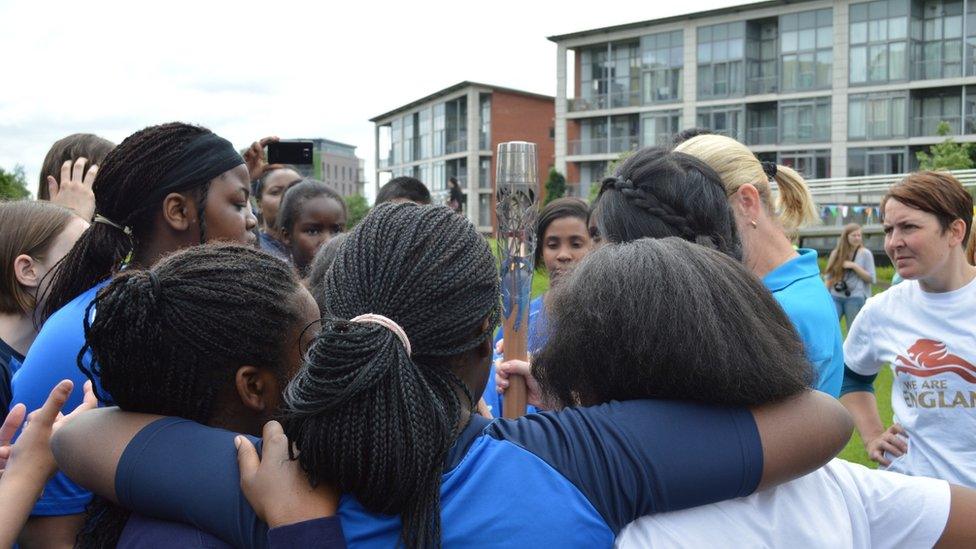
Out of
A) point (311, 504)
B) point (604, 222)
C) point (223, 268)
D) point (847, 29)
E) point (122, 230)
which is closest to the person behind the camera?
point (311, 504)

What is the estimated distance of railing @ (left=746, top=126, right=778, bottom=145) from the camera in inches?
1762

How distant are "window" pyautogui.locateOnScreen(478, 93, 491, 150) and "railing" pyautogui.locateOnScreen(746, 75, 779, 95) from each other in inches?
766

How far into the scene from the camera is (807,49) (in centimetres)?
4281

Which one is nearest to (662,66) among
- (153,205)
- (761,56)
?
(761,56)

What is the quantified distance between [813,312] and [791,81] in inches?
1761

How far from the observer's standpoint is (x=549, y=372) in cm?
173

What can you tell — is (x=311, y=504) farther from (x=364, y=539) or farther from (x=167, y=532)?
(x=167, y=532)

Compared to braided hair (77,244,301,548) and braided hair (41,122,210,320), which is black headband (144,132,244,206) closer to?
braided hair (41,122,210,320)

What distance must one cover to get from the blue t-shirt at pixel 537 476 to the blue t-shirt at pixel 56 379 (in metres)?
0.72

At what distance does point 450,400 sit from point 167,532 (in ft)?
1.72

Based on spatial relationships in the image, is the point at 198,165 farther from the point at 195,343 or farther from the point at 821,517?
the point at 821,517

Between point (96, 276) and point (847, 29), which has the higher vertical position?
point (847, 29)

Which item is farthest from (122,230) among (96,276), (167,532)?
(167,532)

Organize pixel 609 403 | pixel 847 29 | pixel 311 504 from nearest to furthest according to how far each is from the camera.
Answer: pixel 311 504
pixel 609 403
pixel 847 29
